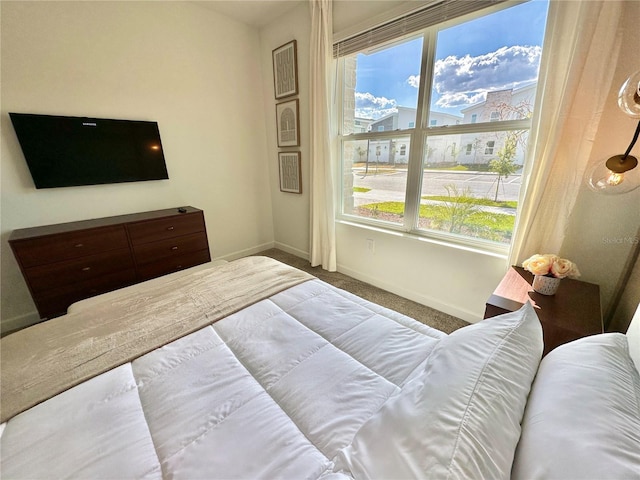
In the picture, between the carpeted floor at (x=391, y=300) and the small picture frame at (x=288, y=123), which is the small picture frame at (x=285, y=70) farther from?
the carpeted floor at (x=391, y=300)

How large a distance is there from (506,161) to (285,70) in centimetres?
247

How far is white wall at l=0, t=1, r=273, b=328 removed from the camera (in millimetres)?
1984

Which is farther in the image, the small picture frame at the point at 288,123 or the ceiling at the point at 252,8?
the small picture frame at the point at 288,123

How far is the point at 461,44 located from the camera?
6.12 ft

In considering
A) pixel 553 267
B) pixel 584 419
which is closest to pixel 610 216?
pixel 553 267

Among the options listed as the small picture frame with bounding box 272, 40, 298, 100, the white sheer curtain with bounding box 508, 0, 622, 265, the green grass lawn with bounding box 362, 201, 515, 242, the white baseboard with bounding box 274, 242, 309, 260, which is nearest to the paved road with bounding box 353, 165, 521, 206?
the green grass lawn with bounding box 362, 201, 515, 242

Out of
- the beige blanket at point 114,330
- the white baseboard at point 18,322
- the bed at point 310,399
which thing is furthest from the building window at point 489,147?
the white baseboard at point 18,322

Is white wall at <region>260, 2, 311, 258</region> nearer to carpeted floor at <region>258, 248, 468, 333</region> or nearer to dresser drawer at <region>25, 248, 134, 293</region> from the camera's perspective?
carpeted floor at <region>258, 248, 468, 333</region>

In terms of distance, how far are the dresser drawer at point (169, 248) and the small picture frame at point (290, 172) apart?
1216mm

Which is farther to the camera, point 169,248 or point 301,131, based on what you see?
point 301,131

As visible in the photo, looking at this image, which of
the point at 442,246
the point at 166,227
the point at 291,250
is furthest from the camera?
the point at 291,250

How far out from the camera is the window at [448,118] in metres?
1.70

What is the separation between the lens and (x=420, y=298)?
2.34 metres

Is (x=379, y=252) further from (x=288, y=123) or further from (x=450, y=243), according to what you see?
(x=288, y=123)
